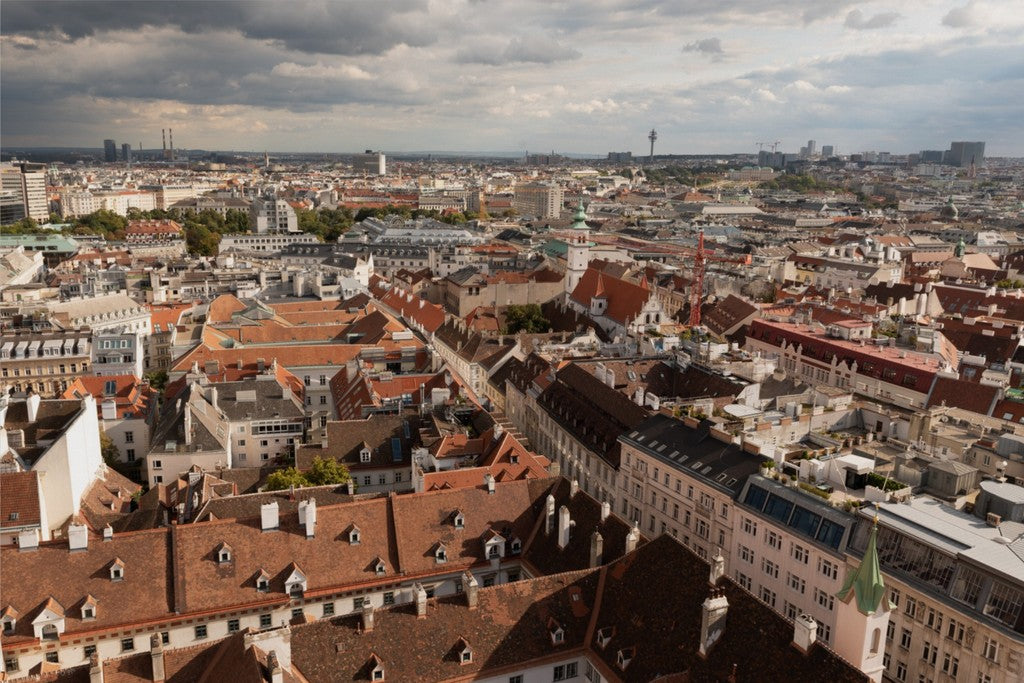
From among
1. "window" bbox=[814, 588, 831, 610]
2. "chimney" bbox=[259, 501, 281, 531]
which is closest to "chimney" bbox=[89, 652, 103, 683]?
"chimney" bbox=[259, 501, 281, 531]

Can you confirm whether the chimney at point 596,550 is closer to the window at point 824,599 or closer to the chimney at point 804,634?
the window at point 824,599

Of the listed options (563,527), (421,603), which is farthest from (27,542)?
(563,527)

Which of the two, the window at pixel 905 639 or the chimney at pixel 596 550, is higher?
the chimney at pixel 596 550

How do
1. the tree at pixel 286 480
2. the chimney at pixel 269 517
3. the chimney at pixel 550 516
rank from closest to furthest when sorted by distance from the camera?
the chimney at pixel 269 517, the chimney at pixel 550 516, the tree at pixel 286 480

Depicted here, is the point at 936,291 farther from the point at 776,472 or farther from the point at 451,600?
the point at 451,600

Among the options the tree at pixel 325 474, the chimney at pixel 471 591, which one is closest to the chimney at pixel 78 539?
the tree at pixel 325 474

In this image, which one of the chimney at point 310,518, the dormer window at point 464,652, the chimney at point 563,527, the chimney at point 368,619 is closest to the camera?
the chimney at point 368,619
